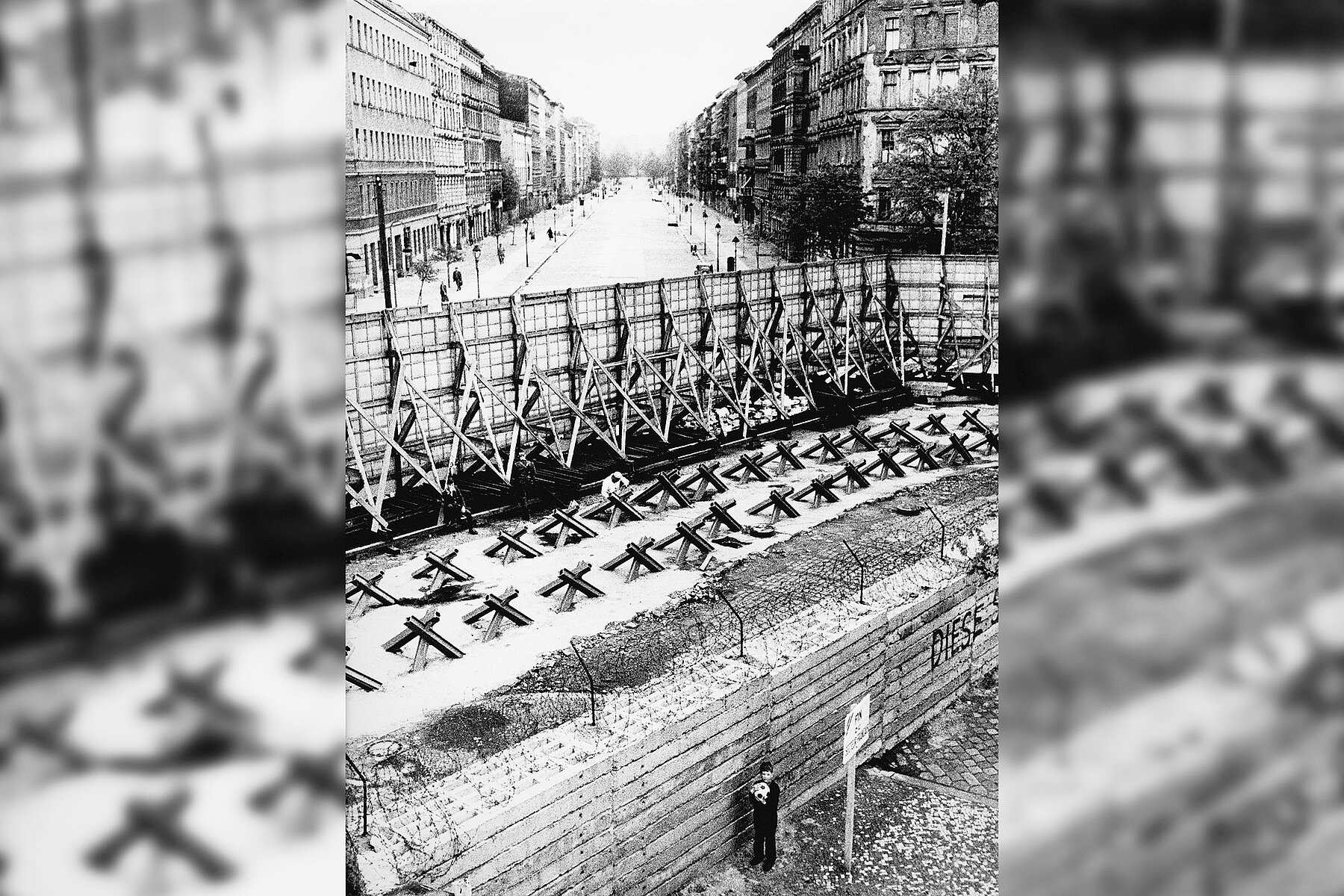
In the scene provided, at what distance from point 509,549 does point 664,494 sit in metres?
3.72

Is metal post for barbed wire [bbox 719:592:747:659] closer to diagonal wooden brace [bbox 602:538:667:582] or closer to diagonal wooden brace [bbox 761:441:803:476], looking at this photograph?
diagonal wooden brace [bbox 602:538:667:582]

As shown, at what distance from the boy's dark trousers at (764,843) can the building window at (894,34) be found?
137ft

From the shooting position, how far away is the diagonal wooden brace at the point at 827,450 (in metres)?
21.0

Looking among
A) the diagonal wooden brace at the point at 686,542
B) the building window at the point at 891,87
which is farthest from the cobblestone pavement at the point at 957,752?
the building window at the point at 891,87

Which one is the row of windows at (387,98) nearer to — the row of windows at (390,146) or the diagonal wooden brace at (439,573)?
the row of windows at (390,146)

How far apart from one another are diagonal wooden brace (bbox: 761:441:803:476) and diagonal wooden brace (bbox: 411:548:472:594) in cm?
722

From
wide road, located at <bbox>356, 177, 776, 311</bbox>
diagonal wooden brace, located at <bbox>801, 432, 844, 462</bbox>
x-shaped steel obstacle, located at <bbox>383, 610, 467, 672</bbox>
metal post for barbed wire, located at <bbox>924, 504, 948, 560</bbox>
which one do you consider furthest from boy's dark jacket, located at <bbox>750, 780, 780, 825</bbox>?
wide road, located at <bbox>356, 177, 776, 311</bbox>

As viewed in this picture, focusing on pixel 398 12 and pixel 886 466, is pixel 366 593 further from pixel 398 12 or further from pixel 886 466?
pixel 398 12

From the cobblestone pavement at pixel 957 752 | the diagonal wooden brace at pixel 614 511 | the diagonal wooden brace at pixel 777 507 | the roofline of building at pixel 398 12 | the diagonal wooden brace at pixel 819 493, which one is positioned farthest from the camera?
the roofline of building at pixel 398 12

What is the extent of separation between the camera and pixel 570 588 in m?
14.1

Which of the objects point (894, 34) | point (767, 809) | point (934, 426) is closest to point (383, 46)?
point (894, 34)
